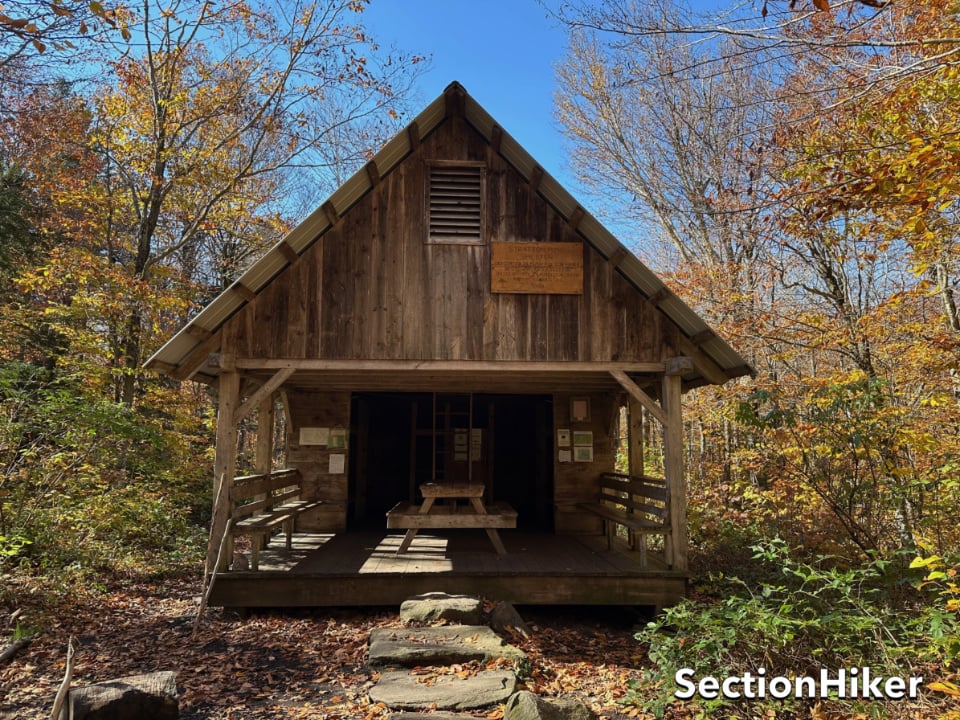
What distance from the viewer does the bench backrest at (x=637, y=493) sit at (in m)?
7.70

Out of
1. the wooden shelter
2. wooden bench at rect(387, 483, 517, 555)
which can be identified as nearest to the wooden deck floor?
the wooden shelter

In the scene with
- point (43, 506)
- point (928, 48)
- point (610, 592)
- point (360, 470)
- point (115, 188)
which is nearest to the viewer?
point (928, 48)

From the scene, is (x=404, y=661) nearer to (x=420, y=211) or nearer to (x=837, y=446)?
(x=420, y=211)

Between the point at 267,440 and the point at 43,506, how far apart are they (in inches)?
135

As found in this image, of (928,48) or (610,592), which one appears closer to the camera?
(928,48)

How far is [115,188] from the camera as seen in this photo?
15008 millimetres

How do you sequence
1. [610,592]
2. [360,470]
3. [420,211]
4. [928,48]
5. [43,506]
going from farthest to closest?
1. [360,470]
2. [43,506]
3. [420,211]
4. [610,592]
5. [928,48]

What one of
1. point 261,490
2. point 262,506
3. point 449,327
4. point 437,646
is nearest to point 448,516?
point 437,646

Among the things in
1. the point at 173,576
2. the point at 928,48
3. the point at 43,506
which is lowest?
the point at 173,576

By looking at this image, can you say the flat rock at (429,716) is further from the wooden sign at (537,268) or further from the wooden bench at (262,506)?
the wooden sign at (537,268)

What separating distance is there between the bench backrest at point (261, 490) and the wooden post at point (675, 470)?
516cm

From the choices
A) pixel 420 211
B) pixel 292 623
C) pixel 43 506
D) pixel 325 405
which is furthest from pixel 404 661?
pixel 43 506

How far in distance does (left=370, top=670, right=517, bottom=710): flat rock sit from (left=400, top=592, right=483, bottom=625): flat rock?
3.75 ft

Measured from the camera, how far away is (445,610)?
646 cm
